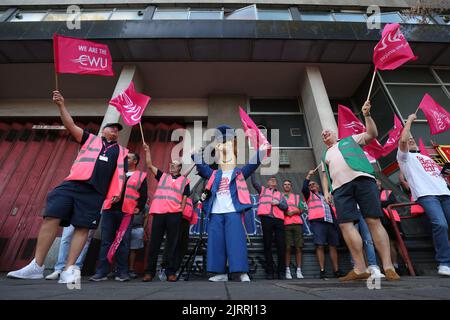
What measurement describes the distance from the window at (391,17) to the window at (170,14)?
293 inches

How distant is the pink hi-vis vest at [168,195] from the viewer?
12.6 ft

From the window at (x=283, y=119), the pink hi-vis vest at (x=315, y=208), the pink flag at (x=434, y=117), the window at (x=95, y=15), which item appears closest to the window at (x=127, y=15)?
the window at (x=95, y=15)

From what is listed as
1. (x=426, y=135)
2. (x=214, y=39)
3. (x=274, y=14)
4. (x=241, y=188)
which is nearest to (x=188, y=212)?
(x=241, y=188)

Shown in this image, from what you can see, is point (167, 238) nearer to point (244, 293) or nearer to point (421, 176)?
point (244, 293)

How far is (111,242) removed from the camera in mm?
3783

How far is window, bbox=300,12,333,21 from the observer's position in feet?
31.9

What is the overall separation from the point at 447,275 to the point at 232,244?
9.21 ft

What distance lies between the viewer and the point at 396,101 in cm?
766

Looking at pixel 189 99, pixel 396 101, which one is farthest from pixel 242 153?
pixel 396 101

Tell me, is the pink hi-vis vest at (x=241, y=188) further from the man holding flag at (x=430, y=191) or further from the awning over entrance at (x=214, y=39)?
the awning over entrance at (x=214, y=39)

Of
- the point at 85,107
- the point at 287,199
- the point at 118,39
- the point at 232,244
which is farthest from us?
the point at 85,107

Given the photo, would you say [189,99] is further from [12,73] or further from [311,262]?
[311,262]

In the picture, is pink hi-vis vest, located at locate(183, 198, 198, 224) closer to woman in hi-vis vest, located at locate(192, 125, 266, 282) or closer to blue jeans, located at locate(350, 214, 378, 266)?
woman in hi-vis vest, located at locate(192, 125, 266, 282)

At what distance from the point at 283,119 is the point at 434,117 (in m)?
4.40
